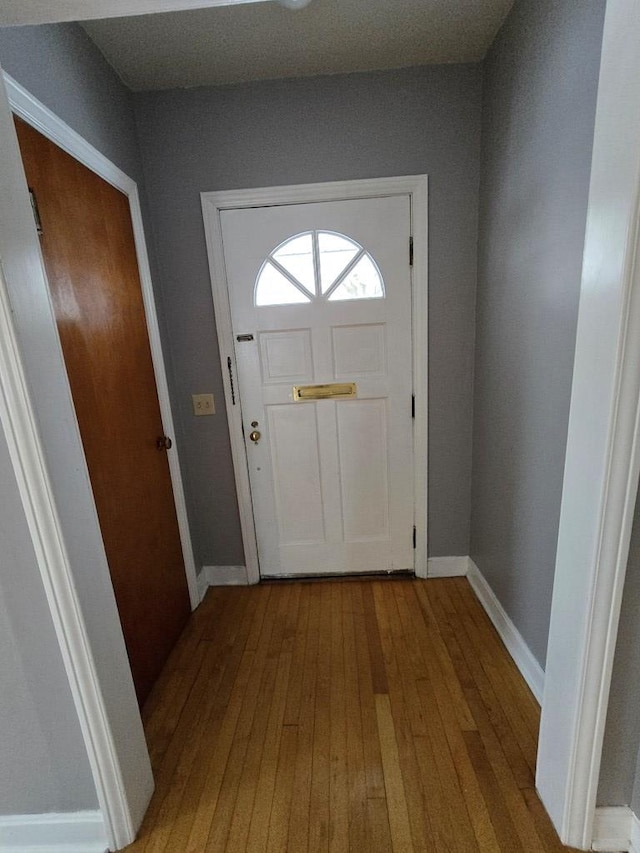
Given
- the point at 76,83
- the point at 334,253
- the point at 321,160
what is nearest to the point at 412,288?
the point at 334,253

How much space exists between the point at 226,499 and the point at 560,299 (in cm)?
176

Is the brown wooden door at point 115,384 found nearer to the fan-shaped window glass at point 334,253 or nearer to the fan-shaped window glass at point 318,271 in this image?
the fan-shaped window glass at point 318,271

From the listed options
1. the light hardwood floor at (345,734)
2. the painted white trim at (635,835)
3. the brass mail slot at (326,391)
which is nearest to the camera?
the painted white trim at (635,835)

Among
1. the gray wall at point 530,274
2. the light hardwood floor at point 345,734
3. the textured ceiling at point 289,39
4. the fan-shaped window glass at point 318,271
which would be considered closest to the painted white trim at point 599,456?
the light hardwood floor at point 345,734

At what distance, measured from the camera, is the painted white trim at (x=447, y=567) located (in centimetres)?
213

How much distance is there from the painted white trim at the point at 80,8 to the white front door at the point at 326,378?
1.02 m

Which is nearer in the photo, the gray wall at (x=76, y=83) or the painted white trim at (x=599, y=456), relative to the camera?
the painted white trim at (x=599, y=456)

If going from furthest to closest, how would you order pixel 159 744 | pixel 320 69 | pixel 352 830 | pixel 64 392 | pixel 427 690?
pixel 320 69 < pixel 427 690 < pixel 159 744 < pixel 352 830 < pixel 64 392

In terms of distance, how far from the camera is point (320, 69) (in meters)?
1.61

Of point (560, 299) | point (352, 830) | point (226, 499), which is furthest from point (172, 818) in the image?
point (560, 299)

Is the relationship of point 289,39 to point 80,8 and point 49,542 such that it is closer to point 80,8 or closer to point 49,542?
point 80,8

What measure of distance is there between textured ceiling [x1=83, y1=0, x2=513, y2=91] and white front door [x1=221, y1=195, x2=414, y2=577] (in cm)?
52

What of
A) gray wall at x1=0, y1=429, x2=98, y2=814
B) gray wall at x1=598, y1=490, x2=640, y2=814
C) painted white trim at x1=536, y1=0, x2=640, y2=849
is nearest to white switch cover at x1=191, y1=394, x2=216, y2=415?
gray wall at x1=0, y1=429, x2=98, y2=814

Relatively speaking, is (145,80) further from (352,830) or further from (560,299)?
(352,830)
